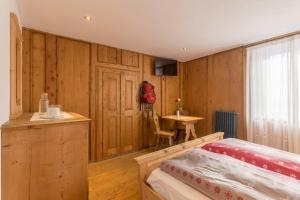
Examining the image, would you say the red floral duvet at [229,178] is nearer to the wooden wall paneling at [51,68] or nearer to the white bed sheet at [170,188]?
the white bed sheet at [170,188]

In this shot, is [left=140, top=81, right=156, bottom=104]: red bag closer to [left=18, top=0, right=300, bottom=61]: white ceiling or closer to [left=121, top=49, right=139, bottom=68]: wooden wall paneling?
[left=121, top=49, right=139, bottom=68]: wooden wall paneling

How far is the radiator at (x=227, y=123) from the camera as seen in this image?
134 inches

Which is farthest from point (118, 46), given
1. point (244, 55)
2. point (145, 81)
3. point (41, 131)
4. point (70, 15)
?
point (244, 55)

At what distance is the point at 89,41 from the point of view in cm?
302

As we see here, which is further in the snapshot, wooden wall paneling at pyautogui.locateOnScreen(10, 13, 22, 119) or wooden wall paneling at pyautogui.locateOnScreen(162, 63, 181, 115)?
wooden wall paneling at pyautogui.locateOnScreen(162, 63, 181, 115)

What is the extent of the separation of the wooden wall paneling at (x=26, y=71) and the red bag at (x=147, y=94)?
2161 mm

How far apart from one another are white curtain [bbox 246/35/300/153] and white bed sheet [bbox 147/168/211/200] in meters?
2.56

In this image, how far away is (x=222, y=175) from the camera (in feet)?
4.09

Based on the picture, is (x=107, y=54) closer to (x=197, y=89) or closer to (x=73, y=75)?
(x=73, y=75)

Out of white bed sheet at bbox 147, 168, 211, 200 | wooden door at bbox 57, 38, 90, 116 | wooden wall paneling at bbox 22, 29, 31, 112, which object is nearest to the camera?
white bed sheet at bbox 147, 168, 211, 200

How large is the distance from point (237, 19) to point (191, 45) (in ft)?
3.74

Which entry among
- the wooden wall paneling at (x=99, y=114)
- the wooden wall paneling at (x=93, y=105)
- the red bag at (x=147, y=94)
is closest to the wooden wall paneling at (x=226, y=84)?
the red bag at (x=147, y=94)

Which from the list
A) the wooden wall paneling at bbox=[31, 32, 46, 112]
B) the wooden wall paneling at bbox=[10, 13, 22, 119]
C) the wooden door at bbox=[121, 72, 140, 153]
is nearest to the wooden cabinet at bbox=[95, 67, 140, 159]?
the wooden door at bbox=[121, 72, 140, 153]

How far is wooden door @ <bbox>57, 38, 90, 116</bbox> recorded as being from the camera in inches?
110
